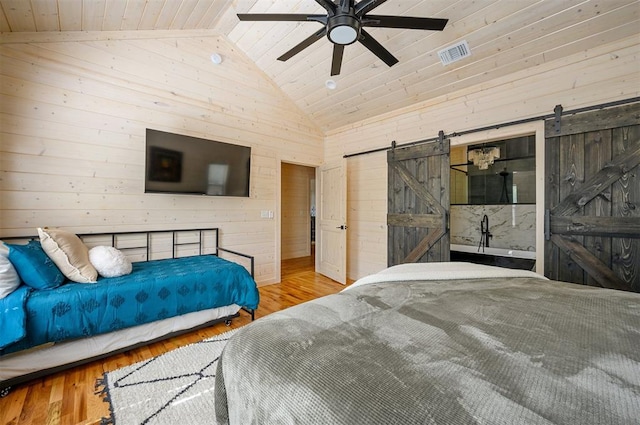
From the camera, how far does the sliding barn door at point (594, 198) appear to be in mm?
2404

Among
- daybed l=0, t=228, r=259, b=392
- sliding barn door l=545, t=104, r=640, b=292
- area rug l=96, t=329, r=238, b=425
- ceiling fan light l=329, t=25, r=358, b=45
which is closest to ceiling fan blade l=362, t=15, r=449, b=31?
ceiling fan light l=329, t=25, r=358, b=45

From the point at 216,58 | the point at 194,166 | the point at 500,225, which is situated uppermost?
the point at 216,58

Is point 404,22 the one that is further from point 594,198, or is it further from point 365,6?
point 594,198

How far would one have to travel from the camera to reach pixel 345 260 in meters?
4.52

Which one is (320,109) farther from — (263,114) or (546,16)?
(546,16)

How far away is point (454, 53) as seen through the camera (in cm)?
295

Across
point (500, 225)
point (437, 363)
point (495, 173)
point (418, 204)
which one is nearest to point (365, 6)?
point (437, 363)

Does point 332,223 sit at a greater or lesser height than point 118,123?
lesser

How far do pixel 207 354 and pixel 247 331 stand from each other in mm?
1550

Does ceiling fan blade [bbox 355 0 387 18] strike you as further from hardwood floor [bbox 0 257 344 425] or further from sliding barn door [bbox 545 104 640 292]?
hardwood floor [bbox 0 257 344 425]

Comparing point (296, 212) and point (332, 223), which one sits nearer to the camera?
point (332, 223)

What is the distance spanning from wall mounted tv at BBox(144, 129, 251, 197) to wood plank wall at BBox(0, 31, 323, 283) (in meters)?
0.25

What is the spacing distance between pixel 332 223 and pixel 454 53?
2908mm

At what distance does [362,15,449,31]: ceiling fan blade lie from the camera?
6.37 ft
